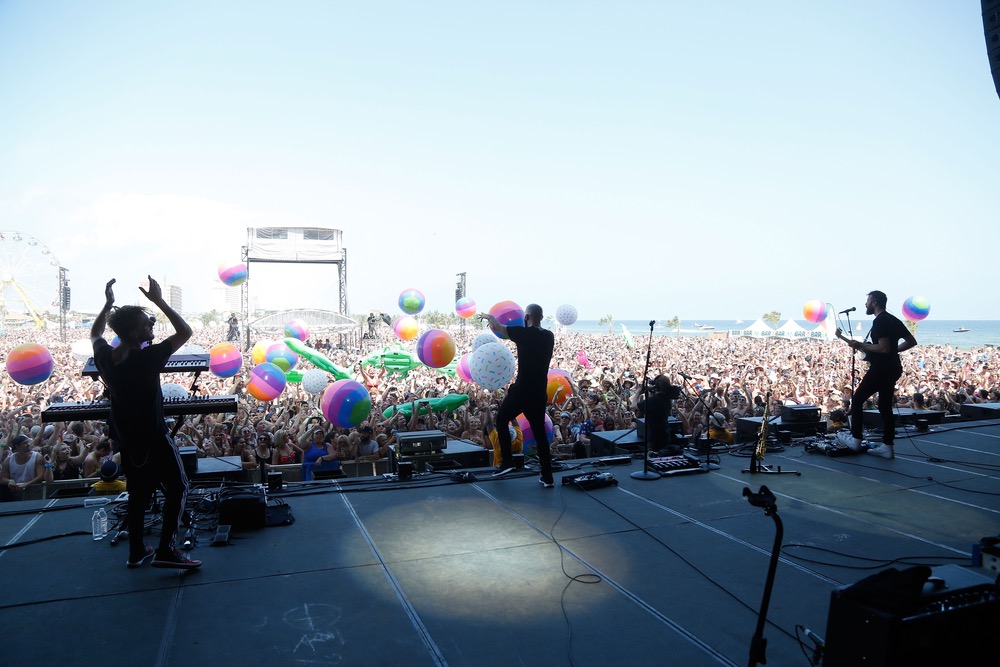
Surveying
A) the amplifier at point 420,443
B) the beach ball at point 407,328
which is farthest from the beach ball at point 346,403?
the beach ball at point 407,328

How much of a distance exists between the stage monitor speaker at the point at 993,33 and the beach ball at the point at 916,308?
11716 mm

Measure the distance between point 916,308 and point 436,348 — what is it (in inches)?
440

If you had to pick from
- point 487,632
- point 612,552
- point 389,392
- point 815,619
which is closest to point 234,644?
point 487,632

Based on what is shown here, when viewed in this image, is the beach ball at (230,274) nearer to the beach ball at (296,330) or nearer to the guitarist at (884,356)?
the beach ball at (296,330)

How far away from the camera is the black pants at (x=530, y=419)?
431 centimetres

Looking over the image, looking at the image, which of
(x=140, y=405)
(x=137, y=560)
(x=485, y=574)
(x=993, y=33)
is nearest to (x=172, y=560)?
(x=137, y=560)

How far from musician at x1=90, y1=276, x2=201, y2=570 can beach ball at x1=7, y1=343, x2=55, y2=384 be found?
6271 millimetres

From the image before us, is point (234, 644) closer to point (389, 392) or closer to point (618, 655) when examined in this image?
point (618, 655)

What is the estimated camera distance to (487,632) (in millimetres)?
2279

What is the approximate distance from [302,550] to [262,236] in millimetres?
29909

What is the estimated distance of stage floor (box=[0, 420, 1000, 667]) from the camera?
2.19 meters

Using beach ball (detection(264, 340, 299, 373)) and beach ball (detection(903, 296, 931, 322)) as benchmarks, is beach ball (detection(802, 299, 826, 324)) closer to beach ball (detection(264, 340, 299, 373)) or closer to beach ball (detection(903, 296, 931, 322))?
beach ball (detection(903, 296, 931, 322))

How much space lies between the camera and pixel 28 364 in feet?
25.4

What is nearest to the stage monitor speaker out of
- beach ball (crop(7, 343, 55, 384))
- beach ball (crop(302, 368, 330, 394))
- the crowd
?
the crowd
